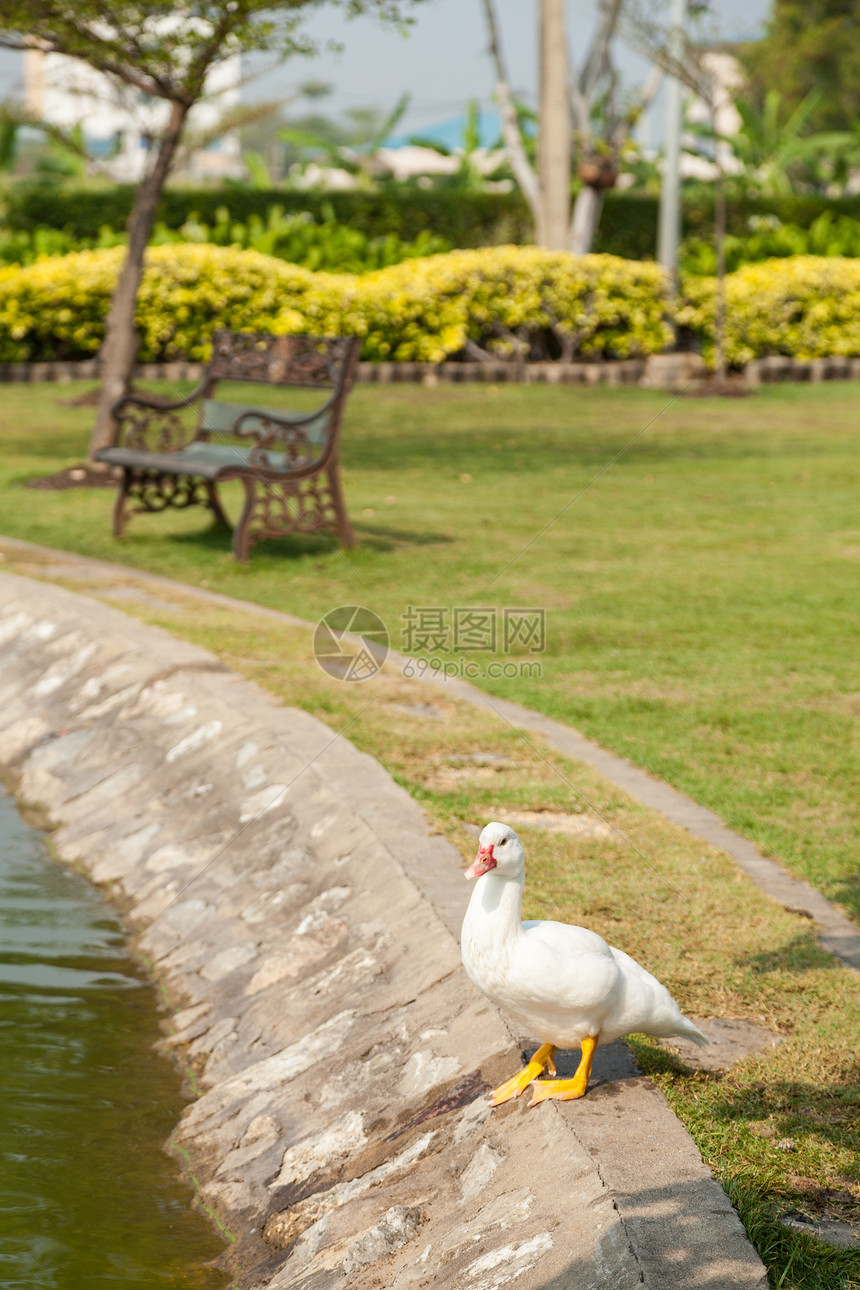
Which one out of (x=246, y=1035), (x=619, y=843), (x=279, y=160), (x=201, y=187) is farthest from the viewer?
(x=279, y=160)

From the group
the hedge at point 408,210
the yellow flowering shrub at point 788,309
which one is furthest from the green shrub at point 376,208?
the yellow flowering shrub at point 788,309

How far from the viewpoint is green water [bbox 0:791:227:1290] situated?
324cm

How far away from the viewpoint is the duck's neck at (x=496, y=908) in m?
2.91

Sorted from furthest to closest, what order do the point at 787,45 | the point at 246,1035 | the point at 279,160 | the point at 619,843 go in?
the point at 279,160 → the point at 787,45 → the point at 619,843 → the point at 246,1035

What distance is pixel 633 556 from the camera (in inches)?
367

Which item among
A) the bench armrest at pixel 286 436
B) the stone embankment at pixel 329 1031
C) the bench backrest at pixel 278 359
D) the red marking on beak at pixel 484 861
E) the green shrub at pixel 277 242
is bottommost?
the stone embankment at pixel 329 1031

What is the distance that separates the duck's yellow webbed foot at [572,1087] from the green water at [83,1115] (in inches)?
36.0

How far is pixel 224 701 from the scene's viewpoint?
229 inches

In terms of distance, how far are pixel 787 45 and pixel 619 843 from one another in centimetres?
4475

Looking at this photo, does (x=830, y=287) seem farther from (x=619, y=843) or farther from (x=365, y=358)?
(x=619, y=843)

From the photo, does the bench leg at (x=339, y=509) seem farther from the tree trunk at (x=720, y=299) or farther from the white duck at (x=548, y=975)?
the tree trunk at (x=720, y=299)

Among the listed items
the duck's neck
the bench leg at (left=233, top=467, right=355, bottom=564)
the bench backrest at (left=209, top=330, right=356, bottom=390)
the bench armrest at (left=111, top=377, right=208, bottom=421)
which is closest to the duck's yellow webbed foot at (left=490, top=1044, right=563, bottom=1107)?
the duck's neck

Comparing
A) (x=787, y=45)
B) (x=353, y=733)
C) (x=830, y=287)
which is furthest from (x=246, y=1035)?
(x=787, y=45)

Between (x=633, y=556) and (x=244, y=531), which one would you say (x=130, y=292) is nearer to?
(x=244, y=531)
